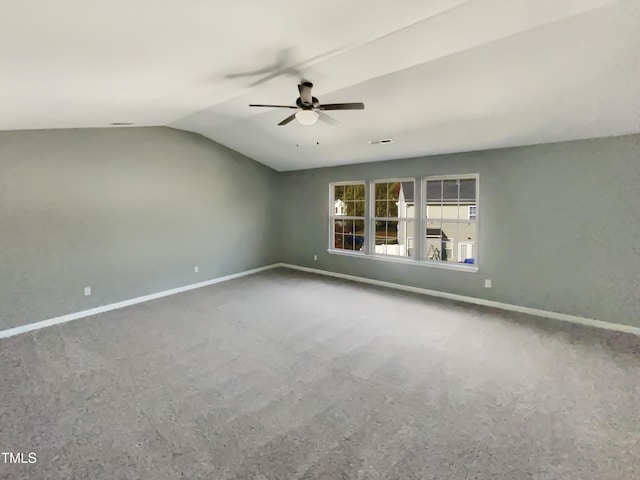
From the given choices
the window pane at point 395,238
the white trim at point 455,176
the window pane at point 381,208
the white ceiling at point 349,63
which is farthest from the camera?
the window pane at point 381,208

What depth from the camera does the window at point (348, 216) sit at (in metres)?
6.54

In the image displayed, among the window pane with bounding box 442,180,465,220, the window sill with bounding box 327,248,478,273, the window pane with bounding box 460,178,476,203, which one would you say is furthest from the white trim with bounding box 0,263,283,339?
the window pane with bounding box 460,178,476,203

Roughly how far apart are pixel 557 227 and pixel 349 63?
351 cm

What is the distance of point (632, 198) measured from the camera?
A: 3691mm

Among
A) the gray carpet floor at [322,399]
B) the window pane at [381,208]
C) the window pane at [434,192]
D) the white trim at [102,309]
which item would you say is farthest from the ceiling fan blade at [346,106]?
the white trim at [102,309]

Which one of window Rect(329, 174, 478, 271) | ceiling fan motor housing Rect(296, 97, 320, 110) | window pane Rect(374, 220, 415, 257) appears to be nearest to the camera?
ceiling fan motor housing Rect(296, 97, 320, 110)

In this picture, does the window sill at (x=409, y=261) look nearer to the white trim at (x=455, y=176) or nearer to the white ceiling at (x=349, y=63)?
the white trim at (x=455, y=176)

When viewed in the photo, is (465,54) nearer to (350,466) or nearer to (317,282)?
(350,466)

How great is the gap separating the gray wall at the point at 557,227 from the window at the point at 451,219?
27cm

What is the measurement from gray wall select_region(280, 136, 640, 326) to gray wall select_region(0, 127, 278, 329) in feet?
12.3

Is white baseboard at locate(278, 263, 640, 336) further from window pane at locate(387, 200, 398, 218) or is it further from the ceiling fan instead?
the ceiling fan

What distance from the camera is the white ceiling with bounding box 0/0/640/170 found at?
1715mm

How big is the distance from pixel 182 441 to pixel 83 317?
10.9 feet

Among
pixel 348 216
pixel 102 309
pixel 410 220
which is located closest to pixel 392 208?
pixel 410 220
